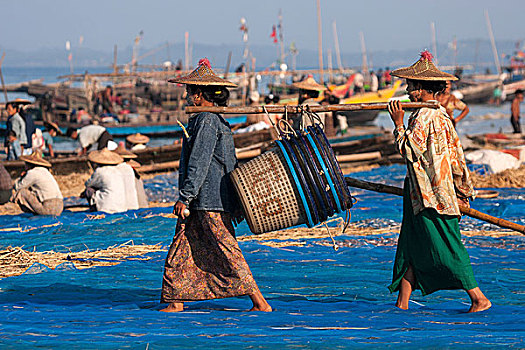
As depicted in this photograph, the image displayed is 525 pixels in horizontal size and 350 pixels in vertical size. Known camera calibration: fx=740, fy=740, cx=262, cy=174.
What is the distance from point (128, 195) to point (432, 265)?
4349mm

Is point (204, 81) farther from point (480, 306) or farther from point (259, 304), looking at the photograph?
point (480, 306)

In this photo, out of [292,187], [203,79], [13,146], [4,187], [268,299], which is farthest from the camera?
[13,146]

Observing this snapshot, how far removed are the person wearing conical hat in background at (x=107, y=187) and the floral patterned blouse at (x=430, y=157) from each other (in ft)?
13.3

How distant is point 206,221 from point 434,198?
120 centimetres

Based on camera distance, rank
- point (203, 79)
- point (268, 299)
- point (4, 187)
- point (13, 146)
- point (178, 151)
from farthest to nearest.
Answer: point (178, 151)
point (13, 146)
point (4, 187)
point (268, 299)
point (203, 79)

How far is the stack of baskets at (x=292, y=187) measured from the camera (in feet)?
12.4

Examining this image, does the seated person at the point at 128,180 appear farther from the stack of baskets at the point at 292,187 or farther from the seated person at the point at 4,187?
the stack of baskets at the point at 292,187

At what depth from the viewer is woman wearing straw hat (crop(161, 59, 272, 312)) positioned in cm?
391

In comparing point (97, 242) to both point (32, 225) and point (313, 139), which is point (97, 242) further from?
point (313, 139)

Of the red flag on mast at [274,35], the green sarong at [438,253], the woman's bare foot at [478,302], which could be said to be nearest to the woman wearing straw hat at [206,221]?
the green sarong at [438,253]

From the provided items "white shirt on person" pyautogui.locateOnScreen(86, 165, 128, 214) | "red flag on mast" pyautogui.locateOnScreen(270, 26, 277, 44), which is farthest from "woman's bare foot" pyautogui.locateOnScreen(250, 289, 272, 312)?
"red flag on mast" pyautogui.locateOnScreen(270, 26, 277, 44)

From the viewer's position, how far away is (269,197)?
149 inches

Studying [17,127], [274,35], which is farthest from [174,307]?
[274,35]

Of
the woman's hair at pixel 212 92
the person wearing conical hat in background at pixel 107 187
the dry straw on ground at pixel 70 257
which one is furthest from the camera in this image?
the person wearing conical hat in background at pixel 107 187
